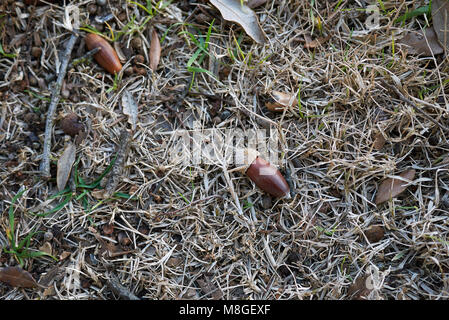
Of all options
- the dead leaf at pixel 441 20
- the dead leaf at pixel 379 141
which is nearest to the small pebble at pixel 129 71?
the dead leaf at pixel 379 141

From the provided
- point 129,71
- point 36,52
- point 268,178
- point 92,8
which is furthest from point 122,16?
point 268,178

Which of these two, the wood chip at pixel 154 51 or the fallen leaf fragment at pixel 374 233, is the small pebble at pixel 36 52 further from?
the fallen leaf fragment at pixel 374 233

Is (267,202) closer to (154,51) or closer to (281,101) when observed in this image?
(281,101)

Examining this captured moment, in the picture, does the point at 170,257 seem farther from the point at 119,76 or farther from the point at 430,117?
the point at 430,117

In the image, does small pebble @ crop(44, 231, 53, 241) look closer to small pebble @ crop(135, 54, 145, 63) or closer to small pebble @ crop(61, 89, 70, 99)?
small pebble @ crop(61, 89, 70, 99)

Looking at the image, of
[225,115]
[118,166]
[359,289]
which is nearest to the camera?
[359,289]

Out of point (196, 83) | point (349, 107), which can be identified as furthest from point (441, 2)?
point (196, 83)

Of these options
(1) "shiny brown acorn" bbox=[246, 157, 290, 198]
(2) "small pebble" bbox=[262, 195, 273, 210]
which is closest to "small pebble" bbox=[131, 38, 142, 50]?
(1) "shiny brown acorn" bbox=[246, 157, 290, 198]
